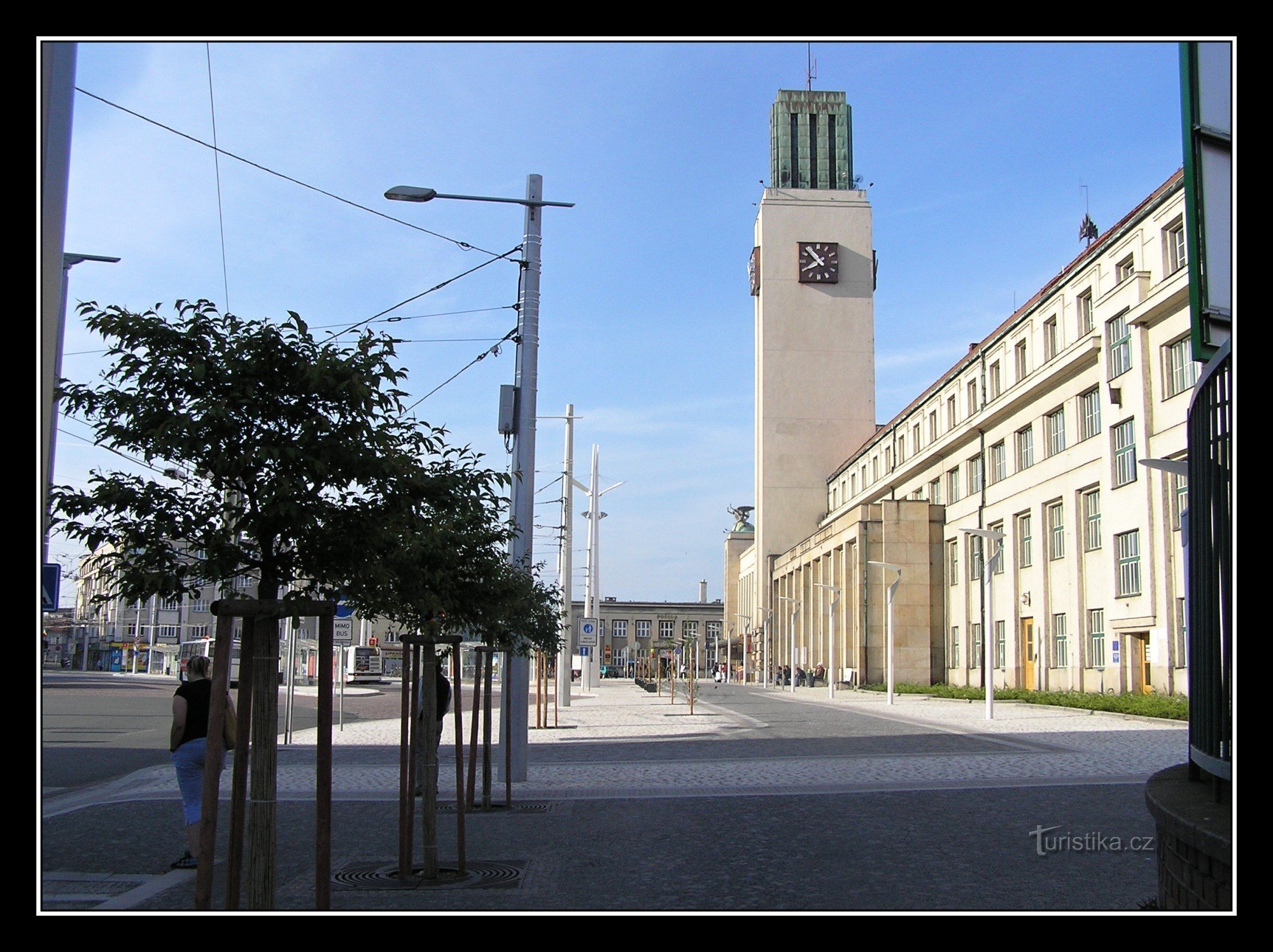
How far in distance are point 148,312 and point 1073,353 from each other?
44.7 meters

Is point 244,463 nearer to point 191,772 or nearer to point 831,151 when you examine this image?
point 191,772

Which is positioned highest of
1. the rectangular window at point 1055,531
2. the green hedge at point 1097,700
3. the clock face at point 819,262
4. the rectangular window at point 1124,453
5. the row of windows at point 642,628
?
the clock face at point 819,262

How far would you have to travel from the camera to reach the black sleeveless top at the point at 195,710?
9.65 metres

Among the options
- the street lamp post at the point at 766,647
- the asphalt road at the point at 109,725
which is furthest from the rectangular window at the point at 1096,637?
the street lamp post at the point at 766,647

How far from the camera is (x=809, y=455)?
105 meters

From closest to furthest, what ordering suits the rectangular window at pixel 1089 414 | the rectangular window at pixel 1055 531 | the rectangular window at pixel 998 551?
the rectangular window at pixel 1089 414 → the rectangular window at pixel 1055 531 → the rectangular window at pixel 998 551

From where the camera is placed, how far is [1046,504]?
166 feet

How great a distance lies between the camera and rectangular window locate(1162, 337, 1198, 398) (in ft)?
125

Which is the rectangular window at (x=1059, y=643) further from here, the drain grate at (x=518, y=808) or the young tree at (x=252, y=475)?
the young tree at (x=252, y=475)

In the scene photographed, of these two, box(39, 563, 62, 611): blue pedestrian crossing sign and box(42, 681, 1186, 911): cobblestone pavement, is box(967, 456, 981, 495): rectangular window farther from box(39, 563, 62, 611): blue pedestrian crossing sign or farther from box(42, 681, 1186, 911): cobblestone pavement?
box(39, 563, 62, 611): blue pedestrian crossing sign

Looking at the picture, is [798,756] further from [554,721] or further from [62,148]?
[62,148]

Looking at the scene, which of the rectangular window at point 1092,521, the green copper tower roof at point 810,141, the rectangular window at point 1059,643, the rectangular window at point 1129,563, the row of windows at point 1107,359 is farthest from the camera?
the green copper tower roof at point 810,141

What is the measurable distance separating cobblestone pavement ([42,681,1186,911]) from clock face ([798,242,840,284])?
85831 millimetres

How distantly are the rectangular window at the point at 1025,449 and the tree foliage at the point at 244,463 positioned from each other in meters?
49.9
